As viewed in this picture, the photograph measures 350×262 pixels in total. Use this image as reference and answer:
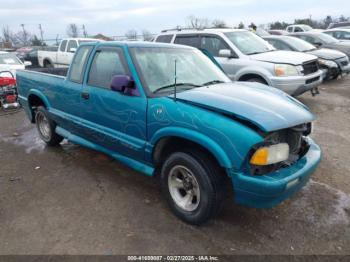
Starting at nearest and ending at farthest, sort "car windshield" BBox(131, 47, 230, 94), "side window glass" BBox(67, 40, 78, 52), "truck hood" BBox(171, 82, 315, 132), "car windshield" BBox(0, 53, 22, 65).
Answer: "truck hood" BBox(171, 82, 315, 132) → "car windshield" BBox(131, 47, 230, 94) → "car windshield" BBox(0, 53, 22, 65) → "side window glass" BBox(67, 40, 78, 52)

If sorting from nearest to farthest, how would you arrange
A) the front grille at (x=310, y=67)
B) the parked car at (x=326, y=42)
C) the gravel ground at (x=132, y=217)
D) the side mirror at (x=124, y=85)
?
1. the gravel ground at (x=132, y=217)
2. the side mirror at (x=124, y=85)
3. the front grille at (x=310, y=67)
4. the parked car at (x=326, y=42)

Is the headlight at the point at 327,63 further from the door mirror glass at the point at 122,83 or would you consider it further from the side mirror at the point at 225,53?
the door mirror glass at the point at 122,83

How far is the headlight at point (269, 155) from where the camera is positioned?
2.71 meters

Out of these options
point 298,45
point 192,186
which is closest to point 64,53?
point 298,45

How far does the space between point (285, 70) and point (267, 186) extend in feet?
17.4

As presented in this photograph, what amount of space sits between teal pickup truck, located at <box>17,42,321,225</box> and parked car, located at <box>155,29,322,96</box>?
3.47 metres

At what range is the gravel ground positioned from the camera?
298 cm

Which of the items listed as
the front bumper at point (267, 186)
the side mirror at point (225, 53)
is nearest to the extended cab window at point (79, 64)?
the front bumper at point (267, 186)

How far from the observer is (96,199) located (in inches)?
151

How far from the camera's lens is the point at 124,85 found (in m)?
3.45

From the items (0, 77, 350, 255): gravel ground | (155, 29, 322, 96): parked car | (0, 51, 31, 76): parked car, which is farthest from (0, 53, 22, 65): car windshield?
(0, 77, 350, 255): gravel ground

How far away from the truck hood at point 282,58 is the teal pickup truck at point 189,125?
12.0 ft

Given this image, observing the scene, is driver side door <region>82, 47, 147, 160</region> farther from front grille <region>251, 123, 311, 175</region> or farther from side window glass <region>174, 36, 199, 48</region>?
side window glass <region>174, 36, 199, 48</region>

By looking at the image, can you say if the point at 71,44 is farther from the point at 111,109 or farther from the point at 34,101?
the point at 111,109
